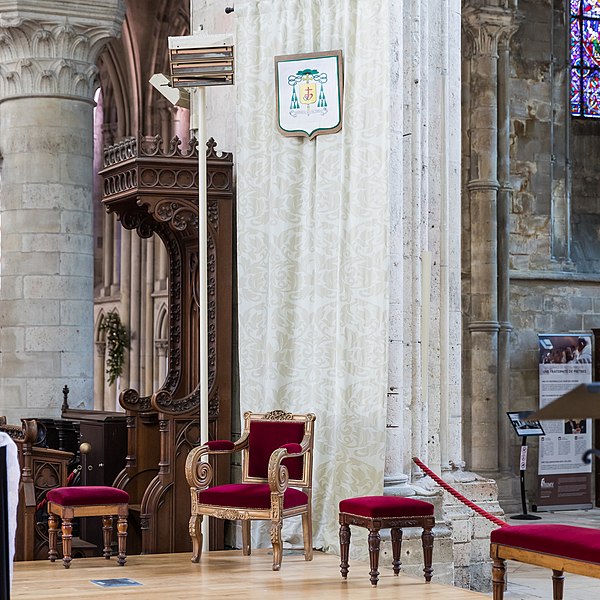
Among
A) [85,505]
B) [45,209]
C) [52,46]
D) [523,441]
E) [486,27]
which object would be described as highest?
[486,27]

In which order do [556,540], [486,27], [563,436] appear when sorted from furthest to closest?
1. [563,436]
2. [486,27]
3. [556,540]

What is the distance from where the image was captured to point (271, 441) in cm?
683

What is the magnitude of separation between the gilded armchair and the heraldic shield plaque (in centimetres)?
179

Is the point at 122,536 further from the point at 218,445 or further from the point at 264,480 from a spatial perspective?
the point at 264,480

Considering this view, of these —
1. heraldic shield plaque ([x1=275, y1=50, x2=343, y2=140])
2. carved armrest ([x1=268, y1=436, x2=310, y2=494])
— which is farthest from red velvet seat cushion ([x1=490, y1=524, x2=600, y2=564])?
heraldic shield plaque ([x1=275, y1=50, x2=343, y2=140])

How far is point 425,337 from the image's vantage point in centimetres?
712

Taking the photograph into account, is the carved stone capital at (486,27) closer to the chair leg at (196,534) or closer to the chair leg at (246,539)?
the chair leg at (246,539)

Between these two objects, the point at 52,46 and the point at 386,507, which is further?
the point at 52,46

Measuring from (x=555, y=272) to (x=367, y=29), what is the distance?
8.21 metres

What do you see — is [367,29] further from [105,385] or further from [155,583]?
[105,385]

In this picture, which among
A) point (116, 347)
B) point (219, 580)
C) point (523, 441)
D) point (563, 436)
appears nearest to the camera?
point (219, 580)

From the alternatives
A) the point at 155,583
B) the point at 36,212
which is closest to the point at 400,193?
the point at 155,583

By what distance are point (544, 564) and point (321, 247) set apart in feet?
9.61

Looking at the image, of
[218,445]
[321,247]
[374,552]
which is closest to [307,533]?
[218,445]
